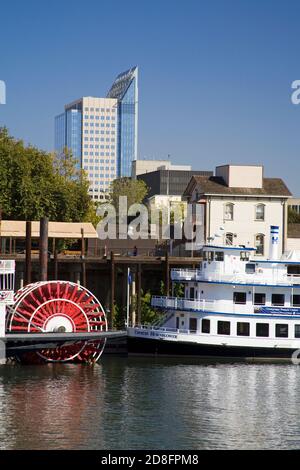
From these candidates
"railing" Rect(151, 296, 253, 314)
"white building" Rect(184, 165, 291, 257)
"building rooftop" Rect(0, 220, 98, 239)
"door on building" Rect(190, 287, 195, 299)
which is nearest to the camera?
"railing" Rect(151, 296, 253, 314)

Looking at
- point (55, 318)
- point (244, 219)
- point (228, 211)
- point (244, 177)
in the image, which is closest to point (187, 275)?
point (55, 318)

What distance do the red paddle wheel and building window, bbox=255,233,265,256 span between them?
20646 millimetres

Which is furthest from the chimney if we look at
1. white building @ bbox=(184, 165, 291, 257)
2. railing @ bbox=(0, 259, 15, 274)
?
white building @ bbox=(184, 165, 291, 257)

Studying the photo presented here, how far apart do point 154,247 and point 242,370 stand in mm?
21598

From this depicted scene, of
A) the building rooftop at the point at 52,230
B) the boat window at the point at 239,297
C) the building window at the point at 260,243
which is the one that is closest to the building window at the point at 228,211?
the building window at the point at 260,243

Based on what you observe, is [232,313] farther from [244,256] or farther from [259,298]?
[244,256]

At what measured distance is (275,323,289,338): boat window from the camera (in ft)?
163

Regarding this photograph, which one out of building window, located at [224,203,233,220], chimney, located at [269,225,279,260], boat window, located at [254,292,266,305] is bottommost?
boat window, located at [254,292,266,305]

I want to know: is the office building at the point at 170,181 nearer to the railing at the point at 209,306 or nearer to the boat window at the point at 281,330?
the railing at the point at 209,306

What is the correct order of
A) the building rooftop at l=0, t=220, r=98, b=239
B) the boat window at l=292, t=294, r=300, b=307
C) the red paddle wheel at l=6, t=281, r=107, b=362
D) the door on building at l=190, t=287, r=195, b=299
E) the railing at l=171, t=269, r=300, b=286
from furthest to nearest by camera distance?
1. the building rooftop at l=0, t=220, r=98, b=239
2. the door on building at l=190, t=287, r=195, b=299
3. the boat window at l=292, t=294, r=300, b=307
4. the railing at l=171, t=269, r=300, b=286
5. the red paddle wheel at l=6, t=281, r=107, b=362

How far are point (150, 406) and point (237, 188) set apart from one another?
32591 millimetres

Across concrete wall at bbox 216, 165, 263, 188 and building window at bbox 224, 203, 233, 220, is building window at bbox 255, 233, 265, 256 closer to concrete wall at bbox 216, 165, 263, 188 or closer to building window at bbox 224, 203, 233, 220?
building window at bbox 224, 203, 233, 220

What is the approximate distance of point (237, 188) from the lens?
67688 mm
